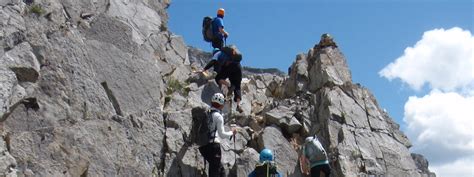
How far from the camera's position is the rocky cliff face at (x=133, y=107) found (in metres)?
19.2

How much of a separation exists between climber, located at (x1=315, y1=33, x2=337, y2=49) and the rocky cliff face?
0.99 m

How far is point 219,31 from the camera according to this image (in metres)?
28.5

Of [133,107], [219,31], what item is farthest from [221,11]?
[133,107]

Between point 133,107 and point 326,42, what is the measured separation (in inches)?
554

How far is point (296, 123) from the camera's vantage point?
2572cm

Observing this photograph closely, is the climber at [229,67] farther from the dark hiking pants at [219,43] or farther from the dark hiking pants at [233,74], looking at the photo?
the dark hiking pants at [219,43]

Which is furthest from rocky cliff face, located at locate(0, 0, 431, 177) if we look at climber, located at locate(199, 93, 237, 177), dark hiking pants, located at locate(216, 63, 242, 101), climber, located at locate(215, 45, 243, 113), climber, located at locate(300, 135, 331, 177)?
climber, located at locate(300, 135, 331, 177)

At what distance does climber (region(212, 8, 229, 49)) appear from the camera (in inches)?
1119

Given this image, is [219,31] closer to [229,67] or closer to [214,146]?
[229,67]

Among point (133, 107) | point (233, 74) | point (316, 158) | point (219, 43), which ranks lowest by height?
point (316, 158)

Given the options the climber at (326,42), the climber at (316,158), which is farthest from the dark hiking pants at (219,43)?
the climber at (316,158)

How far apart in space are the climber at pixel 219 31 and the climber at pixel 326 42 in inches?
253

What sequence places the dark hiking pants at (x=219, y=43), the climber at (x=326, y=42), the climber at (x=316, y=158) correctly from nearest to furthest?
the climber at (x=316, y=158), the dark hiking pants at (x=219, y=43), the climber at (x=326, y=42)

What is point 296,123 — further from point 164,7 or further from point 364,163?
point 164,7
